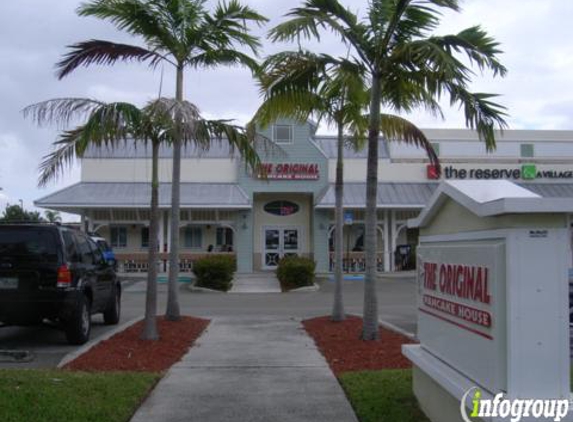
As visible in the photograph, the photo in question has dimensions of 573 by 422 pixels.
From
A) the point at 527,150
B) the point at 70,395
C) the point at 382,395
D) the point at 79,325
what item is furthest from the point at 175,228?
the point at 527,150

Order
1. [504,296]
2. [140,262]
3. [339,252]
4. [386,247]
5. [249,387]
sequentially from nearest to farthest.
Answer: [504,296] < [249,387] < [339,252] < [140,262] < [386,247]

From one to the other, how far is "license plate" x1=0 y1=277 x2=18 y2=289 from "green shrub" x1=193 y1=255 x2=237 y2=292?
46.8ft

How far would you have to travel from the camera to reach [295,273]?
24641 mm

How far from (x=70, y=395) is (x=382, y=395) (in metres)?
3.07

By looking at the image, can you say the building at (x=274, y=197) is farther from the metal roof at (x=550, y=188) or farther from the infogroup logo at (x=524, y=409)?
the infogroup logo at (x=524, y=409)

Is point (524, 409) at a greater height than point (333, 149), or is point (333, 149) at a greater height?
point (333, 149)

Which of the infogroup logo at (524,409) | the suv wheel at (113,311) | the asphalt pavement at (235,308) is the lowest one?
the asphalt pavement at (235,308)

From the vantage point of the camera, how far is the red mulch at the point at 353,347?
852cm

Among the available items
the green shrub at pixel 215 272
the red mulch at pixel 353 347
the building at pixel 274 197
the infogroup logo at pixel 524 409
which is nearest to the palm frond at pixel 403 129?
the red mulch at pixel 353 347

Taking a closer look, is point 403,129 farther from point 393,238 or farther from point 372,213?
point 393,238

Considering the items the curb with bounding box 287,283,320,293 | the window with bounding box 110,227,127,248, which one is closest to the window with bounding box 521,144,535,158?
the curb with bounding box 287,283,320,293

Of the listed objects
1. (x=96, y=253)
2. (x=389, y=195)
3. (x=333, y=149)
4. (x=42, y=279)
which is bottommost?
(x=42, y=279)

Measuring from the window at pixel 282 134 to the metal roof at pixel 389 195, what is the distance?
303 centimetres

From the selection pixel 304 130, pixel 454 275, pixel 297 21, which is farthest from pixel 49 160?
pixel 304 130
